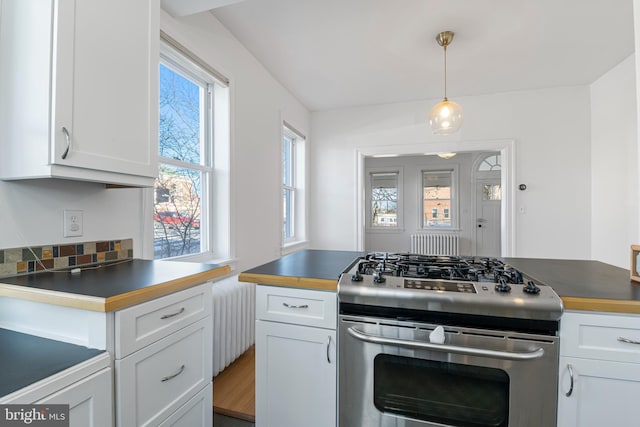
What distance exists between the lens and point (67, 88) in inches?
39.6

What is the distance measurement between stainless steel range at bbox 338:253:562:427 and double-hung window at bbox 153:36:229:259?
4.52ft

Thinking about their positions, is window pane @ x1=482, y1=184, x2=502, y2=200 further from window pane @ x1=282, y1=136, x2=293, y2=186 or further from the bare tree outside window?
the bare tree outside window

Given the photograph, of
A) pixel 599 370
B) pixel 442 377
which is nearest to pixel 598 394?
pixel 599 370

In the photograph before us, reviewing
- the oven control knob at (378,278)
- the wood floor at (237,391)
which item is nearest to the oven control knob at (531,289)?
the oven control knob at (378,278)

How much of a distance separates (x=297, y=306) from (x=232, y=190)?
1.42m

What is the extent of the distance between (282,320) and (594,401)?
1.13 metres

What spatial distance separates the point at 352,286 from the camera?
1135 mm

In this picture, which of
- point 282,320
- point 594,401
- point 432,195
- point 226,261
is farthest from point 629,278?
point 432,195

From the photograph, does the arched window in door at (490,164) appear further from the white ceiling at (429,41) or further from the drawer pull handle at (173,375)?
the drawer pull handle at (173,375)

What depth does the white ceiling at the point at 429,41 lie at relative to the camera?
212 cm

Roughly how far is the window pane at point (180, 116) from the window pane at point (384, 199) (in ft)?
15.6

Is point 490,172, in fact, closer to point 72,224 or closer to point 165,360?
point 165,360

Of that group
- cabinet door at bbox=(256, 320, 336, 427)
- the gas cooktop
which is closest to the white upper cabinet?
cabinet door at bbox=(256, 320, 336, 427)

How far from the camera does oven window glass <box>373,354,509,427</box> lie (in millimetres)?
1031
